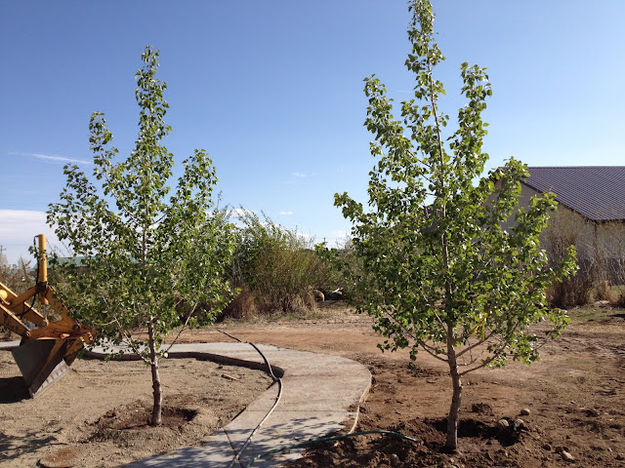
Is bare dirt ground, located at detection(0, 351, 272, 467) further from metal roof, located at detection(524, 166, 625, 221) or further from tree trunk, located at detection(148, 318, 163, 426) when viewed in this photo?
metal roof, located at detection(524, 166, 625, 221)

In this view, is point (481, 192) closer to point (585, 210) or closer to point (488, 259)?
point (488, 259)

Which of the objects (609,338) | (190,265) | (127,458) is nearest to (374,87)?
(190,265)

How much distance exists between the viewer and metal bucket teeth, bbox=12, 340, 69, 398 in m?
6.34

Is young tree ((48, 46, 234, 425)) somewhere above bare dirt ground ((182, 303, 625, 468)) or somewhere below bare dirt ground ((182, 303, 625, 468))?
above

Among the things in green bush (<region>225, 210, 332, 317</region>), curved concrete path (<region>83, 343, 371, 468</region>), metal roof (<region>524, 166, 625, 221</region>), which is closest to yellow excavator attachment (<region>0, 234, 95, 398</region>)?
curved concrete path (<region>83, 343, 371, 468</region>)

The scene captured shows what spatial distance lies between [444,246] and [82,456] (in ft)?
11.3

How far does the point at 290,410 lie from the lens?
5102 mm

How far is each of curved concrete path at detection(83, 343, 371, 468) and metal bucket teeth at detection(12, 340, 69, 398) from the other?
2.44m

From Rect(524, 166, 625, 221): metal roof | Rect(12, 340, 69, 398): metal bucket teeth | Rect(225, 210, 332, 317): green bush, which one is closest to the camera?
Rect(12, 340, 69, 398): metal bucket teeth

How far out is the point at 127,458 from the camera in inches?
165

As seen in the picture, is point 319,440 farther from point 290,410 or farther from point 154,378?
point 154,378

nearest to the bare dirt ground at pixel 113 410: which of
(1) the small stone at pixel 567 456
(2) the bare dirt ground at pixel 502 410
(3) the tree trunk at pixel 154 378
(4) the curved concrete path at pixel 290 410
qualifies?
(3) the tree trunk at pixel 154 378

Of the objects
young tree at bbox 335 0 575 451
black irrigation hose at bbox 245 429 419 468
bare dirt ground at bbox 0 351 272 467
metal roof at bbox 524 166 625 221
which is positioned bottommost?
bare dirt ground at bbox 0 351 272 467

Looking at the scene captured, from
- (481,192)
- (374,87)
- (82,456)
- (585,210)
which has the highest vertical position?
(585,210)
